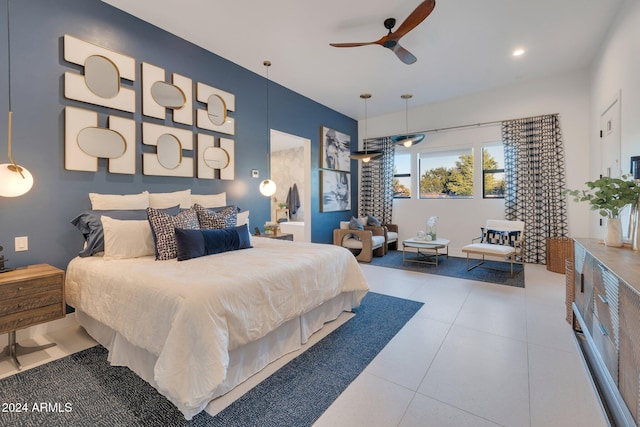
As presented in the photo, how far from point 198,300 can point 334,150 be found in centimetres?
526

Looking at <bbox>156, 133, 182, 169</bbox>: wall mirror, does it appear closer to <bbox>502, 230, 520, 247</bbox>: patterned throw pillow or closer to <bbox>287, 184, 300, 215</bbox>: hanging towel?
<bbox>287, 184, 300, 215</bbox>: hanging towel

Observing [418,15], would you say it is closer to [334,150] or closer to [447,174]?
[334,150]

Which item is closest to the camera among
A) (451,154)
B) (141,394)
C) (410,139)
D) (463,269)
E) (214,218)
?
(141,394)

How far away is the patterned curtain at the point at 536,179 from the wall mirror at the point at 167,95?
5.48m

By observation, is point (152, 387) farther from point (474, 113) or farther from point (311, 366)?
point (474, 113)

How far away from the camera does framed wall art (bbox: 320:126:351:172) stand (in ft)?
19.9

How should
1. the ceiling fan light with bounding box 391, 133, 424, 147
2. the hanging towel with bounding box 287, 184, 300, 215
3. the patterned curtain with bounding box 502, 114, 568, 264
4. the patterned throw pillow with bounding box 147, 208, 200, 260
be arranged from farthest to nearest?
1. the hanging towel with bounding box 287, 184, 300, 215
2. the ceiling fan light with bounding box 391, 133, 424, 147
3. the patterned curtain with bounding box 502, 114, 568, 264
4. the patterned throw pillow with bounding box 147, 208, 200, 260

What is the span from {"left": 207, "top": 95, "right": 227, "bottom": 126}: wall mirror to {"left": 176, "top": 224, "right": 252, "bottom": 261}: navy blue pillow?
176 centimetres

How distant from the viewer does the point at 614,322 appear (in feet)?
5.02

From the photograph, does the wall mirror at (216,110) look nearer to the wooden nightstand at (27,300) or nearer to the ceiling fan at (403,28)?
the ceiling fan at (403,28)

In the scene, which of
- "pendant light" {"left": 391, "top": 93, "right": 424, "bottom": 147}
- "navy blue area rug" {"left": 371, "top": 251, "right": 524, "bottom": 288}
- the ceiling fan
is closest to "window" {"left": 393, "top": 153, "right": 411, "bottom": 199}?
"pendant light" {"left": 391, "top": 93, "right": 424, "bottom": 147}

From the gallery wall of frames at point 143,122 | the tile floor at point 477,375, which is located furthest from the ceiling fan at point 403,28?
the tile floor at point 477,375

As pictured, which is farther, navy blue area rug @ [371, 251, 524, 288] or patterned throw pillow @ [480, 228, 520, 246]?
patterned throw pillow @ [480, 228, 520, 246]

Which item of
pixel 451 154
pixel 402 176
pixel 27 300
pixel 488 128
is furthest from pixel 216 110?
pixel 488 128
